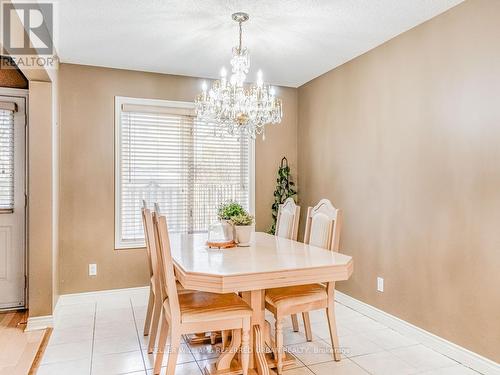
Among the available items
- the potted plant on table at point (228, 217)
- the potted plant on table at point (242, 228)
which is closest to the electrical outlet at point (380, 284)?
the potted plant on table at point (242, 228)

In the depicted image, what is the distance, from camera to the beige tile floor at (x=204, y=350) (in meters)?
2.52

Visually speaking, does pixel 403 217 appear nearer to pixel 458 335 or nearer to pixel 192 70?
pixel 458 335

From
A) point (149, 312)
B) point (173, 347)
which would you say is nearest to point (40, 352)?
point (149, 312)

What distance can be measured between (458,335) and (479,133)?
56.8 inches

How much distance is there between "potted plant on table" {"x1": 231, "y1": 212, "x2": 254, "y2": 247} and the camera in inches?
115

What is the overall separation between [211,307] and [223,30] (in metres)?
2.23

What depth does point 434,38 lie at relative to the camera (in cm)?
287

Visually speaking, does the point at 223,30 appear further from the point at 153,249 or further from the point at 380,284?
the point at 380,284

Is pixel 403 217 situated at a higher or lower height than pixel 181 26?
lower

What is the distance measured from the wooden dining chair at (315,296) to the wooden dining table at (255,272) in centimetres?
11

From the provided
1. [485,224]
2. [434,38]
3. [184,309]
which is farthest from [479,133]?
[184,309]

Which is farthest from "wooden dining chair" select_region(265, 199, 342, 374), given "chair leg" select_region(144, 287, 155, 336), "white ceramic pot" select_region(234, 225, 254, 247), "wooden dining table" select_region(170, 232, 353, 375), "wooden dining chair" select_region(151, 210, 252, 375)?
"chair leg" select_region(144, 287, 155, 336)

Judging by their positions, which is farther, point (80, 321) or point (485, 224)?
point (80, 321)

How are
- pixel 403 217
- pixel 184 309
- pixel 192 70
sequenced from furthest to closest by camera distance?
pixel 192 70 < pixel 403 217 < pixel 184 309
